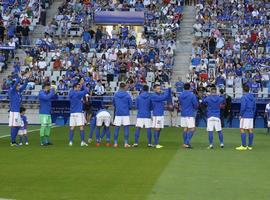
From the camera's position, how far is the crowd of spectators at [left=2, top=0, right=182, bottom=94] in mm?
45281

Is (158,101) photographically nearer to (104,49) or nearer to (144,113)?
(144,113)

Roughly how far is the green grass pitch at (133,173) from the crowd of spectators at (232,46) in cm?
1811

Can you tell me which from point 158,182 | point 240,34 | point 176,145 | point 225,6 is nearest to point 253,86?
point 240,34

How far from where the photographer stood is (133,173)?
1772 centimetres

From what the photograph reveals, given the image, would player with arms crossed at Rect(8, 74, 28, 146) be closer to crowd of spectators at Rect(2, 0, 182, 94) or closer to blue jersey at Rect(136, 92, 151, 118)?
blue jersey at Rect(136, 92, 151, 118)

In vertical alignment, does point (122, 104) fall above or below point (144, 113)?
Result: above

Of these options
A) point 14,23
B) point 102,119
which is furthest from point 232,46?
point 102,119

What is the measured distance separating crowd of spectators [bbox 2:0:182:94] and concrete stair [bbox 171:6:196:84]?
1.74 feet

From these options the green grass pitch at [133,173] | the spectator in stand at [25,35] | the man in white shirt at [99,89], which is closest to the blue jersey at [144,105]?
the green grass pitch at [133,173]

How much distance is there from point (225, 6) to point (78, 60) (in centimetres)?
1067

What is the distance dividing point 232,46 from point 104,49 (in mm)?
7574

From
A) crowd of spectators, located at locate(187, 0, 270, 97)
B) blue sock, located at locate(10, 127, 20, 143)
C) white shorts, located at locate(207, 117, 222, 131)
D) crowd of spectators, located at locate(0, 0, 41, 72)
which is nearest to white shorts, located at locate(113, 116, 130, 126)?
white shorts, located at locate(207, 117, 222, 131)

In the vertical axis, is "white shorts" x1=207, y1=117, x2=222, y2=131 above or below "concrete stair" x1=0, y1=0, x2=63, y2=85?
below

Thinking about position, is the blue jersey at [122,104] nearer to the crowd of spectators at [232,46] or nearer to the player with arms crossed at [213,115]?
the player with arms crossed at [213,115]
